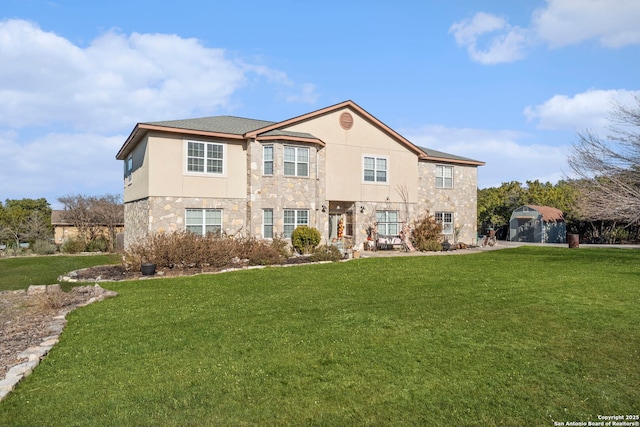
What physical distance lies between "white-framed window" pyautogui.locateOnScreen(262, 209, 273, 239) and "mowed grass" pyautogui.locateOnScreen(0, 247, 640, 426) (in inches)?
383

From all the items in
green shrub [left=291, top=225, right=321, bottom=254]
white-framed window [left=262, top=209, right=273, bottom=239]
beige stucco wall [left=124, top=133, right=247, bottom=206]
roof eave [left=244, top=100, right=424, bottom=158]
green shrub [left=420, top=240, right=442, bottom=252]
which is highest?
roof eave [left=244, top=100, right=424, bottom=158]

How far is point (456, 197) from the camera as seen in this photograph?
87.7ft

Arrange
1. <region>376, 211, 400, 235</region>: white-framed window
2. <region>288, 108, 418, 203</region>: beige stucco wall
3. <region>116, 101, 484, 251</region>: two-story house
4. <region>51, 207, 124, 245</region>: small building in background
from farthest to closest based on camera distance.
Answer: <region>51, 207, 124, 245</region>: small building in background < <region>376, 211, 400, 235</region>: white-framed window < <region>288, 108, 418, 203</region>: beige stucco wall < <region>116, 101, 484, 251</region>: two-story house

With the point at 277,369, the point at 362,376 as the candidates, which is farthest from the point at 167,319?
the point at 362,376

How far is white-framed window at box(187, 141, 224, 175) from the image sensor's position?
18562 millimetres

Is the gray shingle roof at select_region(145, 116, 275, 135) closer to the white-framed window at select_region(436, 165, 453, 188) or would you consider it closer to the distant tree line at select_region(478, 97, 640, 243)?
the white-framed window at select_region(436, 165, 453, 188)

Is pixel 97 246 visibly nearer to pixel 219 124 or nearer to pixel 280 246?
pixel 219 124

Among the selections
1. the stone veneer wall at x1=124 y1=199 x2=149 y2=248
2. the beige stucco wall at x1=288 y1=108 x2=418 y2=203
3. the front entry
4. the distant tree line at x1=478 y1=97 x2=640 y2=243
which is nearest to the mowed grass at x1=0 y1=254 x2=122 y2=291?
the stone veneer wall at x1=124 y1=199 x2=149 y2=248

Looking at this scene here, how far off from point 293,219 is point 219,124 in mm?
6105

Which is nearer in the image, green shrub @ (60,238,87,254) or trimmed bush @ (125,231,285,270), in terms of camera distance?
trimmed bush @ (125,231,285,270)

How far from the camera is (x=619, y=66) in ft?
58.9

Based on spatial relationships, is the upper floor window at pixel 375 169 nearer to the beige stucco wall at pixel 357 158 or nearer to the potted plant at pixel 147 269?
the beige stucco wall at pixel 357 158

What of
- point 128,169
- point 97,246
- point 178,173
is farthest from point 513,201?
point 97,246

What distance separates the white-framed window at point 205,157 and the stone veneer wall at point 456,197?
493 inches
